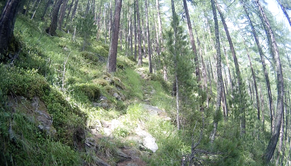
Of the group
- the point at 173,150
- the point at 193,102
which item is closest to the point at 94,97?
the point at 173,150

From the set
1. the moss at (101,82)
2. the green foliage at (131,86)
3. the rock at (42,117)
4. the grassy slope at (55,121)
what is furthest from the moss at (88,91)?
the rock at (42,117)

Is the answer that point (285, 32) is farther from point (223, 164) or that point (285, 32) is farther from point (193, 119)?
point (223, 164)

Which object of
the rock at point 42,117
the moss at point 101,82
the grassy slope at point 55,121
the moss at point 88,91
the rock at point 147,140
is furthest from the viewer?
the moss at point 101,82

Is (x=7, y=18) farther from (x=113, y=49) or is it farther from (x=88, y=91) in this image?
(x=113, y=49)

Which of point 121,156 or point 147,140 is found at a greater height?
point 147,140

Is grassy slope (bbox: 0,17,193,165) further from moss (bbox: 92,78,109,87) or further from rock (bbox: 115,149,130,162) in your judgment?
moss (bbox: 92,78,109,87)

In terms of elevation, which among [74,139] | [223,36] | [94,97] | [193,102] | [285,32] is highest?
[285,32]

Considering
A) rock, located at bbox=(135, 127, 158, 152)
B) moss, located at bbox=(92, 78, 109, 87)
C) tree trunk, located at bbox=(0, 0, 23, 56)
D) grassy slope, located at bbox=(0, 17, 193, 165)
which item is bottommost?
rock, located at bbox=(135, 127, 158, 152)

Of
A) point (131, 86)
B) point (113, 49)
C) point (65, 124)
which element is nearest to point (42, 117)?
point (65, 124)

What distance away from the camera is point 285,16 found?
11.1 meters

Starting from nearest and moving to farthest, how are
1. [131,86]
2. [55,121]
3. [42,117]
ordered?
1. [42,117]
2. [55,121]
3. [131,86]

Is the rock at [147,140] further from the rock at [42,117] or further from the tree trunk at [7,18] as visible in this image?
the tree trunk at [7,18]

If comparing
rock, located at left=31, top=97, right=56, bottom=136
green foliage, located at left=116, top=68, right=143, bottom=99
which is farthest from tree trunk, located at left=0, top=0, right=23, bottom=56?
green foliage, located at left=116, top=68, right=143, bottom=99

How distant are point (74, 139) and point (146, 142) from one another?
9.53 feet
